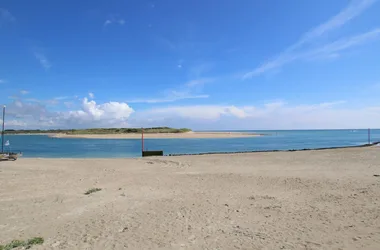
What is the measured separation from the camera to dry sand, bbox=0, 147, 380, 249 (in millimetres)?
6641

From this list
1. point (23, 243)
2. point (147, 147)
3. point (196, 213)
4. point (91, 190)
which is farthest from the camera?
point (147, 147)

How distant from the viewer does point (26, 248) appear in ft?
20.6

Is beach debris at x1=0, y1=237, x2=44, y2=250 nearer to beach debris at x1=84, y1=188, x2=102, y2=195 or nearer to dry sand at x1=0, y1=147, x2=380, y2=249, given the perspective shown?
dry sand at x1=0, y1=147, x2=380, y2=249

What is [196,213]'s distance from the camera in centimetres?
892

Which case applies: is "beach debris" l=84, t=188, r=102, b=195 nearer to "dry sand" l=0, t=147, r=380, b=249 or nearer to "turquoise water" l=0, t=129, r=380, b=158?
"dry sand" l=0, t=147, r=380, b=249

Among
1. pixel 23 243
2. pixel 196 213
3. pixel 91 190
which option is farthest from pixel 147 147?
pixel 23 243

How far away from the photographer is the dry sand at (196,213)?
21.8 feet

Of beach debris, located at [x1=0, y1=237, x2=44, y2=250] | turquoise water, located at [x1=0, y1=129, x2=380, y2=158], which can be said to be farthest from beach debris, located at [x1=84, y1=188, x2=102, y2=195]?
turquoise water, located at [x1=0, y1=129, x2=380, y2=158]

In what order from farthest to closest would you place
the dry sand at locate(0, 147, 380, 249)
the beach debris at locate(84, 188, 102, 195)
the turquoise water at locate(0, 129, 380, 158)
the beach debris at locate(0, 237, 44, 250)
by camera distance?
the turquoise water at locate(0, 129, 380, 158), the beach debris at locate(84, 188, 102, 195), the dry sand at locate(0, 147, 380, 249), the beach debris at locate(0, 237, 44, 250)

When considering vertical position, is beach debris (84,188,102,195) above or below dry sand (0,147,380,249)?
above

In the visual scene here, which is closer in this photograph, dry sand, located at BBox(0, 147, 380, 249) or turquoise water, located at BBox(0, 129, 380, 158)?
dry sand, located at BBox(0, 147, 380, 249)

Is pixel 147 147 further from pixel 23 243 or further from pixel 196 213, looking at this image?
pixel 23 243

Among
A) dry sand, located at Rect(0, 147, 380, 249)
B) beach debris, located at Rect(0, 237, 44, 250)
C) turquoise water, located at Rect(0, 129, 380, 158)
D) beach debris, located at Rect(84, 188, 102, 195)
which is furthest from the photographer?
turquoise water, located at Rect(0, 129, 380, 158)

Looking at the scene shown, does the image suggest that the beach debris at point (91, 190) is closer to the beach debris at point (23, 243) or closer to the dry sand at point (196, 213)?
the dry sand at point (196, 213)
